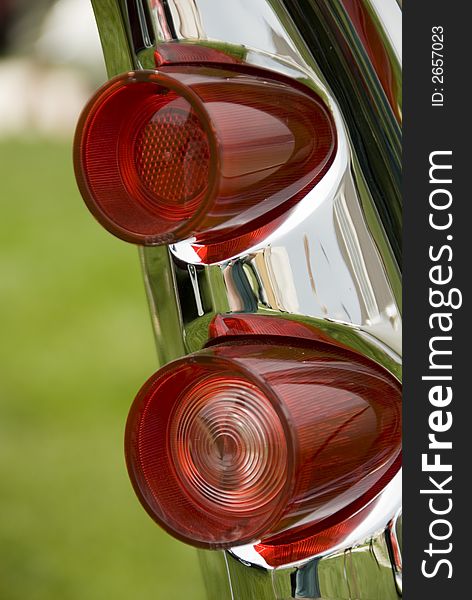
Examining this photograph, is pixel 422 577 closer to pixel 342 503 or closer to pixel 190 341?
pixel 342 503

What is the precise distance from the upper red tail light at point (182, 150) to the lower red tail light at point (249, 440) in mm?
122

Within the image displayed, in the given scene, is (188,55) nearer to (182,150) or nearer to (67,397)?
(182,150)

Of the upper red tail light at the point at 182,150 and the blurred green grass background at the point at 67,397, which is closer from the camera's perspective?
the upper red tail light at the point at 182,150

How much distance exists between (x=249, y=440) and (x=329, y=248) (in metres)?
0.20

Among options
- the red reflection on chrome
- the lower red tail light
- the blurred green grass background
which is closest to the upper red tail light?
the red reflection on chrome

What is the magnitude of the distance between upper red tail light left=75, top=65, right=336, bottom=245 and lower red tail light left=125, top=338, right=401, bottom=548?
0.40 ft

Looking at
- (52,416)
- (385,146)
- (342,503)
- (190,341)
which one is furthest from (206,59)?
(52,416)

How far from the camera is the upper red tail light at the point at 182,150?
0.89 metres

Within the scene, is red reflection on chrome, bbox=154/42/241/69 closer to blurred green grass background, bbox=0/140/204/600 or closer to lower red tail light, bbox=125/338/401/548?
lower red tail light, bbox=125/338/401/548

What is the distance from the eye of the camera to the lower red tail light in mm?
903

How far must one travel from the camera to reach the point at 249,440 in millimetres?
918

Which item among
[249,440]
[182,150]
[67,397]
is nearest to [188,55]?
[182,150]

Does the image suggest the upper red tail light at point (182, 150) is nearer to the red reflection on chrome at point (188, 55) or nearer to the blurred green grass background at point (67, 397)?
the red reflection on chrome at point (188, 55)

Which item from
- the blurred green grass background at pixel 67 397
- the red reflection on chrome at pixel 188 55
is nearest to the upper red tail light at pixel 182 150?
the red reflection on chrome at pixel 188 55
